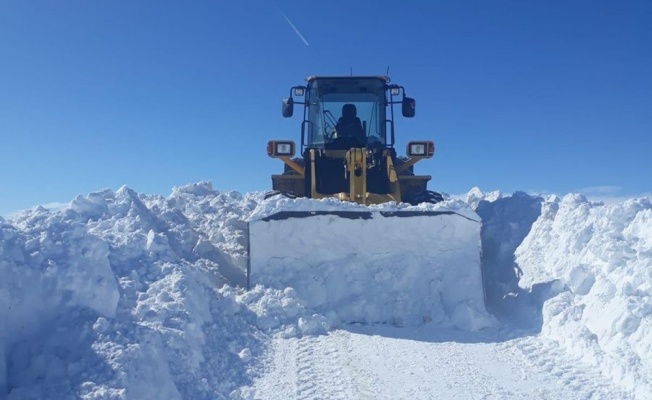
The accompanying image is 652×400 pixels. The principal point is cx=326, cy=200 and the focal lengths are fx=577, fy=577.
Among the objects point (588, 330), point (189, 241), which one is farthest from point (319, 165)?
point (588, 330)

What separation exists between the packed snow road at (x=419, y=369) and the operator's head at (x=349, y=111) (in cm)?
474

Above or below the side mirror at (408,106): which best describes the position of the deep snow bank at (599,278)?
below

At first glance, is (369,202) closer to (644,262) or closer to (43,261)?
(644,262)

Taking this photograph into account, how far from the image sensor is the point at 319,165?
9.23 meters

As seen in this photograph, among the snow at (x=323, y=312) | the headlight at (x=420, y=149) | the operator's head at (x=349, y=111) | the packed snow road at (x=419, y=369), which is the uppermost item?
the operator's head at (x=349, y=111)

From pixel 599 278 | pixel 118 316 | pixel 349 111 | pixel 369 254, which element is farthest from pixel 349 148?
pixel 118 316

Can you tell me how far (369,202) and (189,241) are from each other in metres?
2.61

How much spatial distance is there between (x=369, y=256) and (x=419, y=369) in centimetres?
194

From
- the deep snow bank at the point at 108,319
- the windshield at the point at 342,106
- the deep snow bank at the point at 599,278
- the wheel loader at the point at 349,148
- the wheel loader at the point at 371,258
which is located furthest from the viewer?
the windshield at the point at 342,106

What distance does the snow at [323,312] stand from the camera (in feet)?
13.4

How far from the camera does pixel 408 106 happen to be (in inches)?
379

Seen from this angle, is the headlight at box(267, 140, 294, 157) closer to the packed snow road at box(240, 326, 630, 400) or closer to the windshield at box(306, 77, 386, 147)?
the windshield at box(306, 77, 386, 147)

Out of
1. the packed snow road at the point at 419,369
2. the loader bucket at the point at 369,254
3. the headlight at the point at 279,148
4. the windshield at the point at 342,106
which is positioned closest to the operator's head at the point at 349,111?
the windshield at the point at 342,106

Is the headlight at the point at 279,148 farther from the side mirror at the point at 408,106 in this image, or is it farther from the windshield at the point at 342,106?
the side mirror at the point at 408,106
